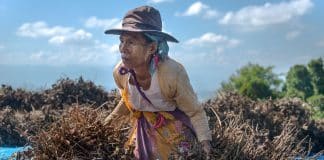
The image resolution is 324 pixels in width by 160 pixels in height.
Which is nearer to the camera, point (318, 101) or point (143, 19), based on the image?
point (143, 19)

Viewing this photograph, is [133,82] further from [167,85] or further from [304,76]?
[304,76]

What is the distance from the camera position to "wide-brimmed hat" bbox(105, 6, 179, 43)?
117 inches

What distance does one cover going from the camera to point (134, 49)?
299cm

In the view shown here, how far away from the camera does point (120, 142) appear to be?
3004 millimetres

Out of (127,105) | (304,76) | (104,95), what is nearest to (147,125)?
(127,105)

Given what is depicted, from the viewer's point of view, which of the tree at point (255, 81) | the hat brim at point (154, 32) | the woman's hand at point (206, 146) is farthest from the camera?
the tree at point (255, 81)

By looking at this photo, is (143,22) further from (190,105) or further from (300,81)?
(300,81)

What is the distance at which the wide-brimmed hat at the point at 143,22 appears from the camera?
117 inches

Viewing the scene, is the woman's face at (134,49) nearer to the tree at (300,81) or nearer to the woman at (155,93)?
the woman at (155,93)

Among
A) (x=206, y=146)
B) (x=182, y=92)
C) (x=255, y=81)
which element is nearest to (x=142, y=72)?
(x=182, y=92)

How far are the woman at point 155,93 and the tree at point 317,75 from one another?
8.23m

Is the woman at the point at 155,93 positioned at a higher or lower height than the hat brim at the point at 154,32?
lower

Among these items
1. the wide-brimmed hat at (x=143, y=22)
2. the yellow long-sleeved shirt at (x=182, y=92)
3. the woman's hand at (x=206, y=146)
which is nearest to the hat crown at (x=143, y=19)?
the wide-brimmed hat at (x=143, y=22)

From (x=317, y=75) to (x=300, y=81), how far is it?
32 cm
